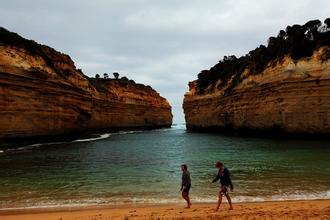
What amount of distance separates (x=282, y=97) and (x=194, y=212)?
1085 inches

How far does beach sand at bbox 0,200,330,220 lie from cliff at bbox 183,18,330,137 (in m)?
23.0

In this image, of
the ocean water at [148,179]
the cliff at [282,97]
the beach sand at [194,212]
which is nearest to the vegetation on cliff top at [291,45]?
the cliff at [282,97]

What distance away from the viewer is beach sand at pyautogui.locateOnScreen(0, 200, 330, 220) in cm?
919

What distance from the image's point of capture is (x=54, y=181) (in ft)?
50.3

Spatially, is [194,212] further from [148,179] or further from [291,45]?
[291,45]

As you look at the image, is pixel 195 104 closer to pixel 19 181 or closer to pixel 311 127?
pixel 311 127

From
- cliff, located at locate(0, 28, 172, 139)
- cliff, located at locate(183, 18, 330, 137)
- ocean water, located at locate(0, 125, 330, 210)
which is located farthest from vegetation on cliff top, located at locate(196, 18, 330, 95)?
cliff, located at locate(0, 28, 172, 139)

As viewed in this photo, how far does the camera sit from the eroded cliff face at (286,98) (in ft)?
105

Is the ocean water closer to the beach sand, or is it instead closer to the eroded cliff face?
the beach sand

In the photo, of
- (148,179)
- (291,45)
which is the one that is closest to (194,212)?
(148,179)

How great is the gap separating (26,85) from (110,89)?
39426 mm

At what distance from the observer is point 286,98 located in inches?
1368

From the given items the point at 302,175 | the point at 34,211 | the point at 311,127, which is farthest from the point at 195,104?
the point at 34,211

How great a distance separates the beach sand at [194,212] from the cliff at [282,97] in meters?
23.0
